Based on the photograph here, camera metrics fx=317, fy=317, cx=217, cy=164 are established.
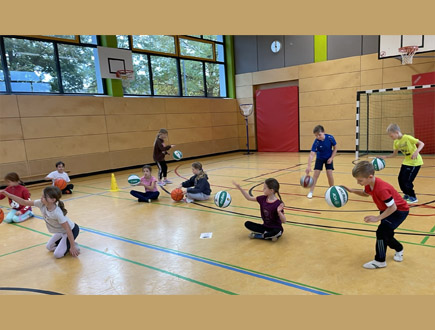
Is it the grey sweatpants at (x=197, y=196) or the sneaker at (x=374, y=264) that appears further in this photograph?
the grey sweatpants at (x=197, y=196)

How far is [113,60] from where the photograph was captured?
12.3m

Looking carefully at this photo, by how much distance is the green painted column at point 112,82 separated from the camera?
39.9ft

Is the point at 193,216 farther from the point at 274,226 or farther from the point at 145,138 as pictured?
the point at 145,138

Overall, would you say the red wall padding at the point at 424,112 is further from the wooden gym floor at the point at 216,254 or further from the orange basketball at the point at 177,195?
the orange basketball at the point at 177,195

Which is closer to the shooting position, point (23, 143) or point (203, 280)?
point (203, 280)

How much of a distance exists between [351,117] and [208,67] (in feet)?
24.5

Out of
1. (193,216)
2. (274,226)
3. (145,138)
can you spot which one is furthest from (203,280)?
(145,138)

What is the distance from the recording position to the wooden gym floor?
10.8 ft

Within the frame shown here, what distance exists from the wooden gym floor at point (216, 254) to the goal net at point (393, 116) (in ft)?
21.7

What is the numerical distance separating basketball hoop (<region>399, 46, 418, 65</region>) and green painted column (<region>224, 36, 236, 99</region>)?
27.1ft

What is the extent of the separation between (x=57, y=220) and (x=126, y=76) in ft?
31.5

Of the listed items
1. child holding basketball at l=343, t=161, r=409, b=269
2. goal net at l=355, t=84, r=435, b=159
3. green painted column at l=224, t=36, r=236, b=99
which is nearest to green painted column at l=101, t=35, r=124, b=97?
green painted column at l=224, t=36, r=236, b=99

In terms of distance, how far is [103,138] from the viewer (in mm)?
12203

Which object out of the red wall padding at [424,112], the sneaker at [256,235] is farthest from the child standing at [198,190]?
the red wall padding at [424,112]
